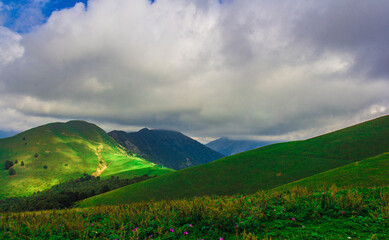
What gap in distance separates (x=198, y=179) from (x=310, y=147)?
184ft

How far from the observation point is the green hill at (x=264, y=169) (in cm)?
6461

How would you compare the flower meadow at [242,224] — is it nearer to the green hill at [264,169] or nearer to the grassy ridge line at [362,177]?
the grassy ridge line at [362,177]

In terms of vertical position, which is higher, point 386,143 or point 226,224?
point 226,224

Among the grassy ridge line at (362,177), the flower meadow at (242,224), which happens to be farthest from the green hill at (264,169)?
the flower meadow at (242,224)

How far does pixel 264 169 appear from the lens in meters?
74.1

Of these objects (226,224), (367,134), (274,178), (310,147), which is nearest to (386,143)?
(367,134)

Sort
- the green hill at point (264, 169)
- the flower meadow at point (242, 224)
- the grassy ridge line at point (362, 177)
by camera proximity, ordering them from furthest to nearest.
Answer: the green hill at point (264, 169) < the grassy ridge line at point (362, 177) < the flower meadow at point (242, 224)

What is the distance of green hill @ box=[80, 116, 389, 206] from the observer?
212ft

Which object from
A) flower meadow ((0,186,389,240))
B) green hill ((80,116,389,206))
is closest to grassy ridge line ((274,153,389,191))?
green hill ((80,116,389,206))

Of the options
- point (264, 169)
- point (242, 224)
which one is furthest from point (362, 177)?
point (242, 224)

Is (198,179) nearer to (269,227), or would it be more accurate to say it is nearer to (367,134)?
(269,227)

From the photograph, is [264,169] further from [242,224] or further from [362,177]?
[242,224]

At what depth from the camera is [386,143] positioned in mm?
76625

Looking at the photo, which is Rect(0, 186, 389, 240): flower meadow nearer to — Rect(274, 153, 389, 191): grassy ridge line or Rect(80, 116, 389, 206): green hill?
Rect(274, 153, 389, 191): grassy ridge line
